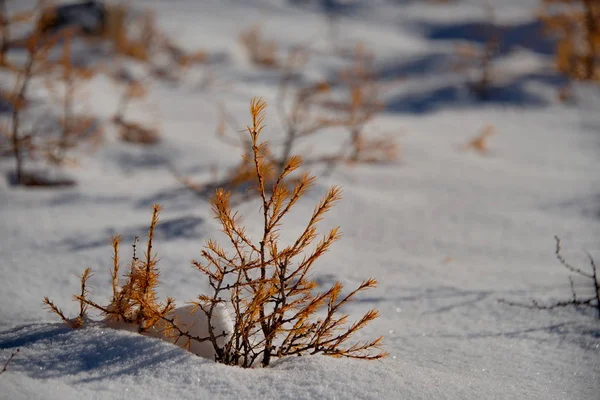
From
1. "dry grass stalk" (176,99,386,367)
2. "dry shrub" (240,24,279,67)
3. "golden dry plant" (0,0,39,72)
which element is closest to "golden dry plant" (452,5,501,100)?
"dry shrub" (240,24,279,67)

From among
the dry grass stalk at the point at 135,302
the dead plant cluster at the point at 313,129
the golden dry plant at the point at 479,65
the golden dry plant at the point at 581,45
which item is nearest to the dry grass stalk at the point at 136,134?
the dead plant cluster at the point at 313,129

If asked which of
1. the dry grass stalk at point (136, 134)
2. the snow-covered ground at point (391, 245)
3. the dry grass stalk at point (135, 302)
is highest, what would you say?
the dry grass stalk at point (136, 134)

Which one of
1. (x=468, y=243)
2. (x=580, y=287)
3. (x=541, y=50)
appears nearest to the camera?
(x=580, y=287)

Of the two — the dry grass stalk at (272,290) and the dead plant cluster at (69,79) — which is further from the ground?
the dead plant cluster at (69,79)

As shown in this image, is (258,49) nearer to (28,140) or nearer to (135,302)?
(28,140)

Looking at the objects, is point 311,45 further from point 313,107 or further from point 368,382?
point 368,382

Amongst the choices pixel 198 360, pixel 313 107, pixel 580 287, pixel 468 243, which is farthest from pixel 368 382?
pixel 313 107

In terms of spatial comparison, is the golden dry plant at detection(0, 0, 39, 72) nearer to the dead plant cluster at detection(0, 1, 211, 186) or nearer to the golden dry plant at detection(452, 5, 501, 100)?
the dead plant cluster at detection(0, 1, 211, 186)

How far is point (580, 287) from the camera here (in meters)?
1.84

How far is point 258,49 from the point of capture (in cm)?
751

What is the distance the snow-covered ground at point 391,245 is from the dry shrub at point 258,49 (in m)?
1.26

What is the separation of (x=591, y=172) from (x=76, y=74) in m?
4.55

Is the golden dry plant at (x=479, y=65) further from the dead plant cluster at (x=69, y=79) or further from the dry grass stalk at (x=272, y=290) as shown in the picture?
the dry grass stalk at (x=272, y=290)

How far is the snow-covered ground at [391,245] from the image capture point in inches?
43.4
